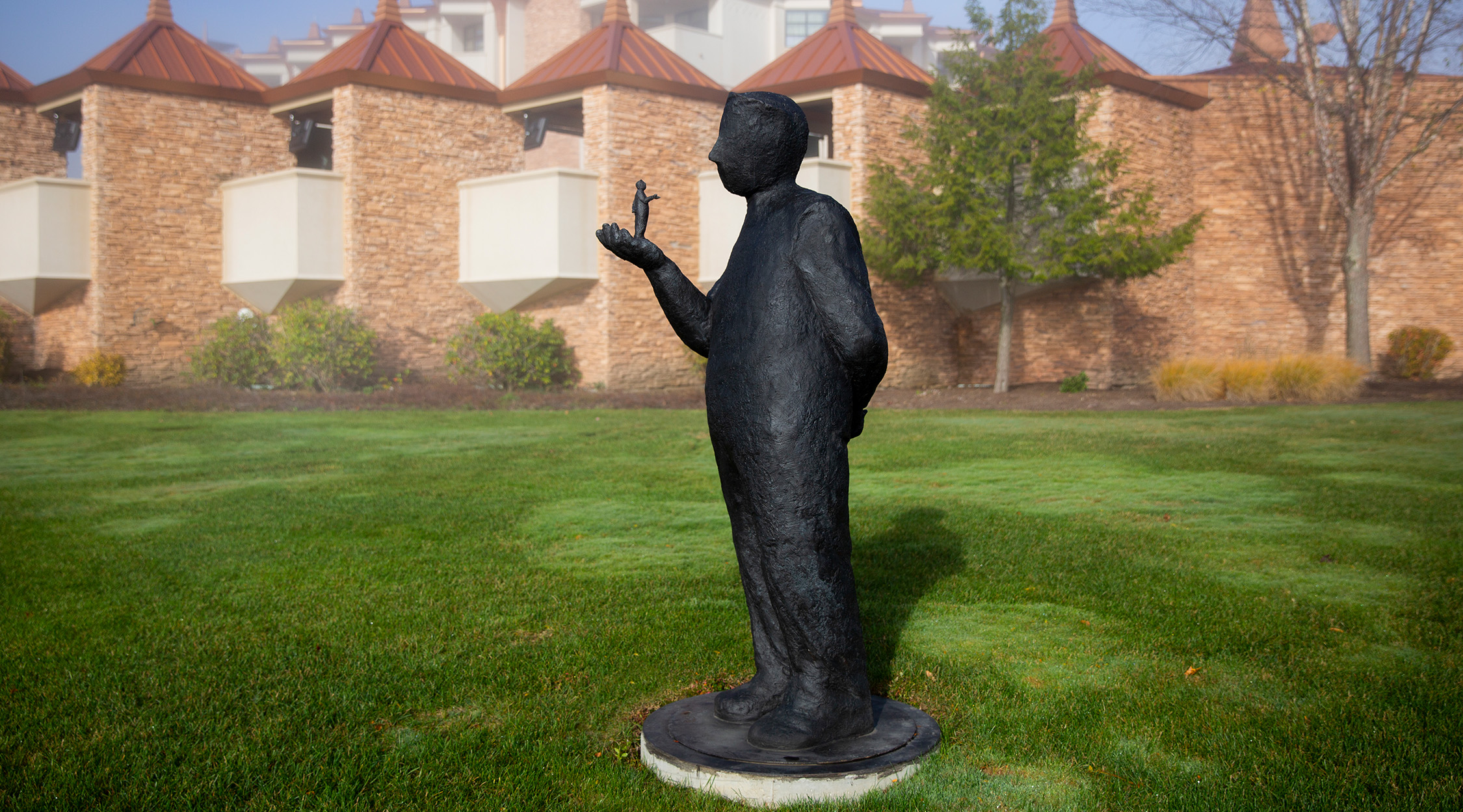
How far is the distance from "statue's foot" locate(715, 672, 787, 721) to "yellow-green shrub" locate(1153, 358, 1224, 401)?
53.6 ft

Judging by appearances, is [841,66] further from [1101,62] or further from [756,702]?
[756,702]

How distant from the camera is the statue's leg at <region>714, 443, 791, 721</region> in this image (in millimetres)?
3480

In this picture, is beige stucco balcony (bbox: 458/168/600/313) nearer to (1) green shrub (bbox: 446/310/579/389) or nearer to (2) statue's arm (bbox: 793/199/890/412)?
(1) green shrub (bbox: 446/310/579/389)

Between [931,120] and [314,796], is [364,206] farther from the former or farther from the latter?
[314,796]

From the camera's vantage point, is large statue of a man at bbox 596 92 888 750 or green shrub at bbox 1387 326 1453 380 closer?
large statue of a man at bbox 596 92 888 750

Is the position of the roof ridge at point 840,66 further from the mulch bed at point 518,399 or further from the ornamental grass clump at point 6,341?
the ornamental grass clump at point 6,341

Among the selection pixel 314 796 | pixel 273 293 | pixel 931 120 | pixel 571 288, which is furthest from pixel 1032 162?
pixel 314 796

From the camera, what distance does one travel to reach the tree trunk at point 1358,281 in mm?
20969

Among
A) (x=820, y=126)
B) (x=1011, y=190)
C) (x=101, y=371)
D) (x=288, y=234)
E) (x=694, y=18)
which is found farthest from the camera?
(x=694, y=18)

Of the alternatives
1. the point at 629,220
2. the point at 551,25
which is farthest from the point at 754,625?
the point at 551,25

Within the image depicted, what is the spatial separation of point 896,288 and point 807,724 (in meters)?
19.7

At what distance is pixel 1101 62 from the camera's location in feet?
70.7

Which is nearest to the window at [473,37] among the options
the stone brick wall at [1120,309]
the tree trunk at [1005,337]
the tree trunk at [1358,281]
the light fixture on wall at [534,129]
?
the light fixture on wall at [534,129]

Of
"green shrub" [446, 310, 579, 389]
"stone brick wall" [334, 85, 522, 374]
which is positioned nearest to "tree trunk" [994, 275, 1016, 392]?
"green shrub" [446, 310, 579, 389]
